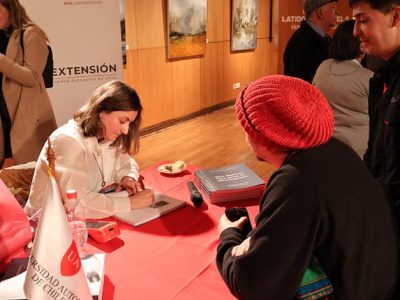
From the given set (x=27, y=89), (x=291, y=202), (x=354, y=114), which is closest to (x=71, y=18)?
(x=27, y=89)

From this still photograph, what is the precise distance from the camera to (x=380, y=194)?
0.95 meters

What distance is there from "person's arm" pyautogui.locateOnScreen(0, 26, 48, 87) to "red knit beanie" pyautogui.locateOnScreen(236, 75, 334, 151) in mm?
2088

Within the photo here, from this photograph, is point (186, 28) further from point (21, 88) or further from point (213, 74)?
point (21, 88)

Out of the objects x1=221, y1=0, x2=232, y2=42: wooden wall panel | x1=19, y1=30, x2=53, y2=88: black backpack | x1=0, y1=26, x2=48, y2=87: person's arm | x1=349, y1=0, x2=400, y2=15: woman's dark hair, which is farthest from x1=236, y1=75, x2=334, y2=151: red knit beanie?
x1=221, y1=0, x2=232, y2=42: wooden wall panel

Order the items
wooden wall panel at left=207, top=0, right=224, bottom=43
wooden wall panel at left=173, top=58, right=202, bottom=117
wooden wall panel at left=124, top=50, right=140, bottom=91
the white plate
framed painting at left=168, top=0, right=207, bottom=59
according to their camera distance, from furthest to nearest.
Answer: wooden wall panel at left=207, top=0, right=224, bottom=43, wooden wall panel at left=173, top=58, right=202, bottom=117, framed painting at left=168, top=0, right=207, bottom=59, wooden wall panel at left=124, top=50, right=140, bottom=91, the white plate

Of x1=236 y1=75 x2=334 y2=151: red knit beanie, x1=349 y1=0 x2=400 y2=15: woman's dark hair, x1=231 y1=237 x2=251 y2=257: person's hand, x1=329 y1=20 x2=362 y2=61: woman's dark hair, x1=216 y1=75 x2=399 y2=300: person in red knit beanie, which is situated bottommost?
x1=231 y1=237 x2=251 y2=257: person's hand

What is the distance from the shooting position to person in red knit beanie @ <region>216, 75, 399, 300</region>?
0.84 meters

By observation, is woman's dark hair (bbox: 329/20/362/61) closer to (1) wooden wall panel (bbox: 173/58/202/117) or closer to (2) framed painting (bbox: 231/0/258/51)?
(1) wooden wall panel (bbox: 173/58/202/117)

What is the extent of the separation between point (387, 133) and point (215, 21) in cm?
590

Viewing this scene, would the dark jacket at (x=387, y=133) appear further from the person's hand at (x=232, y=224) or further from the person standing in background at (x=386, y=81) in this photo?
the person's hand at (x=232, y=224)

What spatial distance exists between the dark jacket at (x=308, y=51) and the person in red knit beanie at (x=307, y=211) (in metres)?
2.12

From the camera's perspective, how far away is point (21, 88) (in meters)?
2.71

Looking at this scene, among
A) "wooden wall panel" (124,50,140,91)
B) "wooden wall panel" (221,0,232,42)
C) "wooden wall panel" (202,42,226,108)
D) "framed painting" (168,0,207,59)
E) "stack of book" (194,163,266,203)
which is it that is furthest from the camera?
"wooden wall panel" (221,0,232,42)

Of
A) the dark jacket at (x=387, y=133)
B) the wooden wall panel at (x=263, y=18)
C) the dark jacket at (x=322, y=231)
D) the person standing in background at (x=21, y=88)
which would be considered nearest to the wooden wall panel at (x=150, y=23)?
the person standing in background at (x=21, y=88)
